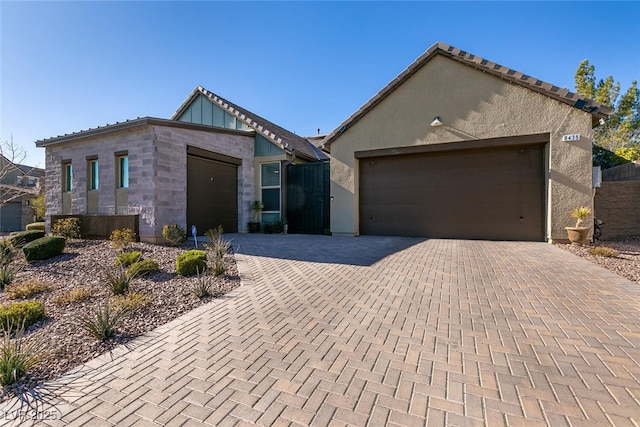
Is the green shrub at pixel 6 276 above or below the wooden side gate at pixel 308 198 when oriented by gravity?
below

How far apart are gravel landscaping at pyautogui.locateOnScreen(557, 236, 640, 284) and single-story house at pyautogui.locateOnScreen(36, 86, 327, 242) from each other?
10.6 meters

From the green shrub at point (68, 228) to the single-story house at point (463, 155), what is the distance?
9515 mm

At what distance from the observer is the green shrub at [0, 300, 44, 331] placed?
3.37 m

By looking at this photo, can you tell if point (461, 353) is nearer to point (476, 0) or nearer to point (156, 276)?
point (156, 276)

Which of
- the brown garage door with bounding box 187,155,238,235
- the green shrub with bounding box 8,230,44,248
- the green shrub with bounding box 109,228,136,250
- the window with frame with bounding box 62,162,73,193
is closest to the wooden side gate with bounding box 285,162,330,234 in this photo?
the brown garage door with bounding box 187,155,238,235

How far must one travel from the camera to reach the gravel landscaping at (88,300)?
8.77 feet

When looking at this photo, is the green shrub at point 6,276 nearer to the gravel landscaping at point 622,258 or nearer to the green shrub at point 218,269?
the green shrub at point 218,269

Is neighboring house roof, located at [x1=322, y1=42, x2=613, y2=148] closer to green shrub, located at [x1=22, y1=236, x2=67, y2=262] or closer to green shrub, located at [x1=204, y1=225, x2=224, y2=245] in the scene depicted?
green shrub, located at [x1=204, y1=225, x2=224, y2=245]

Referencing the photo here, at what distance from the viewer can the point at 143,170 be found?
8.89m

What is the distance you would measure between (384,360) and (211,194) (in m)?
10.4

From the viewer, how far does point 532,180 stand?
8.75m

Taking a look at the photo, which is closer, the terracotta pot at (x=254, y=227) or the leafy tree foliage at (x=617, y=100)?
the terracotta pot at (x=254, y=227)

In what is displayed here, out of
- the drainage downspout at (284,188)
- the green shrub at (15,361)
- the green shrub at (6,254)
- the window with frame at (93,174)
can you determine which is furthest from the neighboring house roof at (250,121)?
the green shrub at (15,361)

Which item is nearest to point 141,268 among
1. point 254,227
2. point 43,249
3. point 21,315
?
point 21,315
